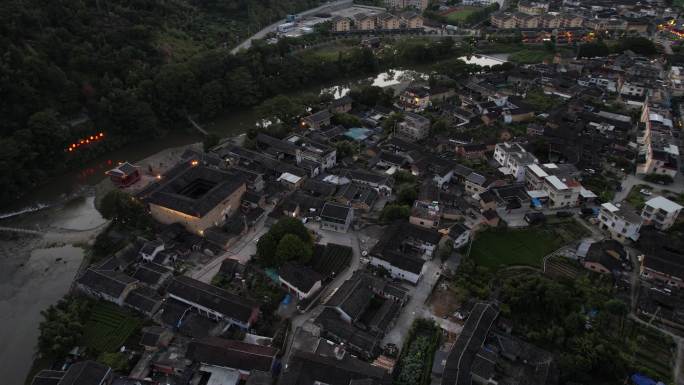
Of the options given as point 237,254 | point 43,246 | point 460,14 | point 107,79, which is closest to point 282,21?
point 460,14

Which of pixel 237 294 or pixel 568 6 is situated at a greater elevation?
pixel 568 6

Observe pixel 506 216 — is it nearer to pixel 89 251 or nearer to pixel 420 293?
pixel 420 293

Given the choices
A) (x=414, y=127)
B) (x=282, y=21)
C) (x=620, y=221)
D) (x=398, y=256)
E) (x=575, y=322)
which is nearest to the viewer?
(x=575, y=322)

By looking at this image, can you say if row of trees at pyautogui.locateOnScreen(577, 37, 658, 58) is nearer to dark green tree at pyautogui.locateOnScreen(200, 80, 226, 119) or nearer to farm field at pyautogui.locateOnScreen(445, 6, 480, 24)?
farm field at pyautogui.locateOnScreen(445, 6, 480, 24)

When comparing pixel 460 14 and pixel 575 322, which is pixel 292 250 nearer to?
pixel 575 322

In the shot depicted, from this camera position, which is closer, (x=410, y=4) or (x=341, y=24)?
(x=341, y=24)

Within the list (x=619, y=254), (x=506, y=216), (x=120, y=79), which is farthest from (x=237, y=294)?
(x=120, y=79)

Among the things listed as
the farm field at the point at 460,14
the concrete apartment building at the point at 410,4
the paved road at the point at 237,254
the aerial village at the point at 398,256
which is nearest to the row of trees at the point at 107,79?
the aerial village at the point at 398,256
